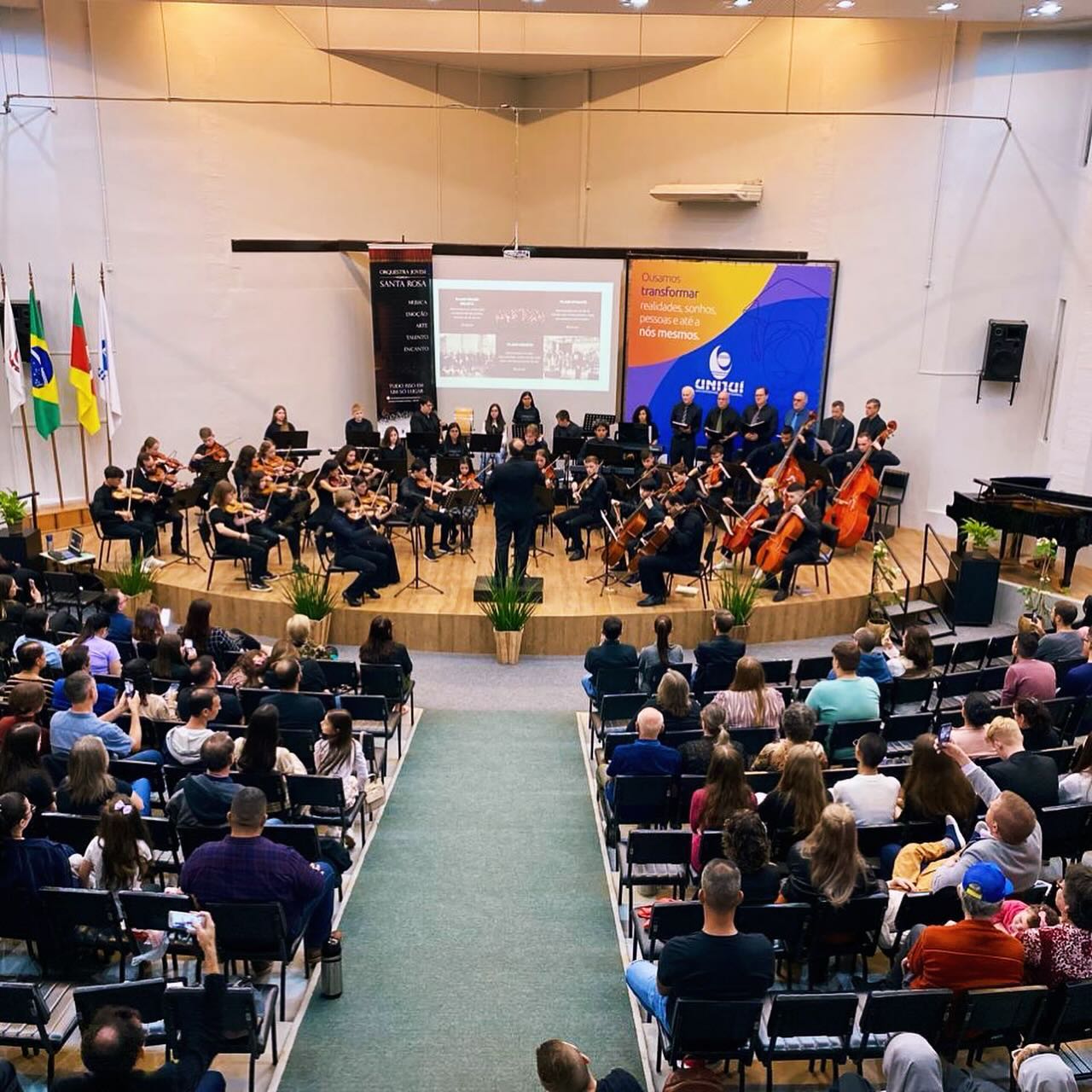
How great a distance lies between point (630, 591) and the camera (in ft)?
35.3

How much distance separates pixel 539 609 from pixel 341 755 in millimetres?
4230

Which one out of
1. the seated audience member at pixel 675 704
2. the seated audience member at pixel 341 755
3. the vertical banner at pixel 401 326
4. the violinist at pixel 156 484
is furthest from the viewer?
the vertical banner at pixel 401 326

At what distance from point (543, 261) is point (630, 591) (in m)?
5.62

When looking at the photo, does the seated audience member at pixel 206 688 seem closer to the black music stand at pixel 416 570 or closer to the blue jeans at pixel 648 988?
the blue jeans at pixel 648 988

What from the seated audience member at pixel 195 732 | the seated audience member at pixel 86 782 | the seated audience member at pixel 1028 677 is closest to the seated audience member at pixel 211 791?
the seated audience member at pixel 86 782

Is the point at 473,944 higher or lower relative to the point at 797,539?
lower

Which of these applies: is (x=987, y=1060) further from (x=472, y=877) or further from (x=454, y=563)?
(x=454, y=563)

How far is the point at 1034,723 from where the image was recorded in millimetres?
5867

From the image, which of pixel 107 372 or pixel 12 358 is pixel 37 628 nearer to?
pixel 12 358

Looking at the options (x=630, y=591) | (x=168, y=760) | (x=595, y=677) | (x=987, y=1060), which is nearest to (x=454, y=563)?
(x=630, y=591)

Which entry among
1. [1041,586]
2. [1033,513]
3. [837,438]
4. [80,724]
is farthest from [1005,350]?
[80,724]

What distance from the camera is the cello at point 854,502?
11.6 m

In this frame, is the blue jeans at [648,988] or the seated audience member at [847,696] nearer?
the blue jeans at [648,988]

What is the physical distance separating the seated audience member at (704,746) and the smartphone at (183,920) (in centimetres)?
265
